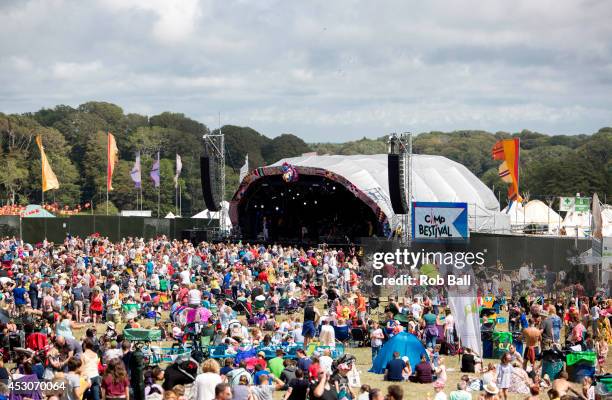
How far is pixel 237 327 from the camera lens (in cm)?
1670

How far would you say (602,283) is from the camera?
76.3 feet

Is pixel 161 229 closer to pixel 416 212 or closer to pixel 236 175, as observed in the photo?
pixel 416 212

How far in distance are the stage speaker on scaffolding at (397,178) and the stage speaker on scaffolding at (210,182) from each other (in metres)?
13.4

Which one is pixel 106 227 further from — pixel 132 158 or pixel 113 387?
pixel 132 158

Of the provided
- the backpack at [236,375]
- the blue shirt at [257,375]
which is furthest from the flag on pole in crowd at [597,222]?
the backpack at [236,375]

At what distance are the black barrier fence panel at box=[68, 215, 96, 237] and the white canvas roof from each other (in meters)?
12.8

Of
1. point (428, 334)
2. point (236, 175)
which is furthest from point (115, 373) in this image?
point (236, 175)

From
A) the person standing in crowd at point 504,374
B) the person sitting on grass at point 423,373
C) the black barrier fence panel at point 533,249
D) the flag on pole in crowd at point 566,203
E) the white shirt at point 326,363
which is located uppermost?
the flag on pole in crowd at point 566,203

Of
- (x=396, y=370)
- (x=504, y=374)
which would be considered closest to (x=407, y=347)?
(x=396, y=370)

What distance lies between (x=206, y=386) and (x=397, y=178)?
2339cm

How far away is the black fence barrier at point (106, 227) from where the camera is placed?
50500mm

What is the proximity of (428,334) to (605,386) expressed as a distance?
18.7 feet

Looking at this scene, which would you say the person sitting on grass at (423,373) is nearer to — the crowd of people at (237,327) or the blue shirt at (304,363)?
the crowd of people at (237,327)

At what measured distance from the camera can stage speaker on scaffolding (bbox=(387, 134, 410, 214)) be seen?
111 feet
